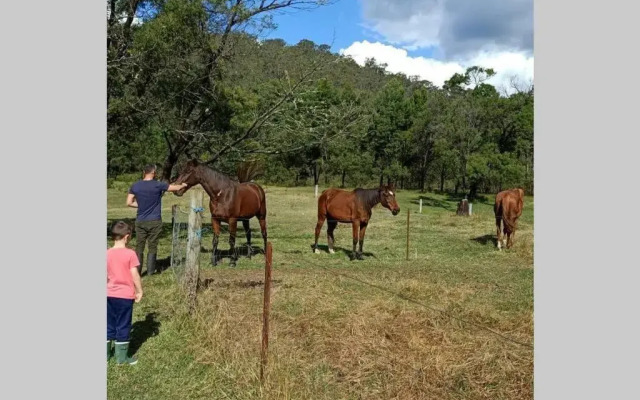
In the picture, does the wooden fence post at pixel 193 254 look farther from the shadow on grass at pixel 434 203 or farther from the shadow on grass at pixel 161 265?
the shadow on grass at pixel 434 203

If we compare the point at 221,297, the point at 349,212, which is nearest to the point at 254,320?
the point at 221,297

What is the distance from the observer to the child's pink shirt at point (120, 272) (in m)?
4.59

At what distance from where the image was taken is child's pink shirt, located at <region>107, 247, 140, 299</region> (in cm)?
459

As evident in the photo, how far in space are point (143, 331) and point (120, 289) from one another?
3.73ft

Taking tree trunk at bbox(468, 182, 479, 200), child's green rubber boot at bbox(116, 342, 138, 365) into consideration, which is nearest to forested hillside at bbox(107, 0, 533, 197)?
child's green rubber boot at bbox(116, 342, 138, 365)

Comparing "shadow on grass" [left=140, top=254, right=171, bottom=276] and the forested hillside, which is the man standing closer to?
"shadow on grass" [left=140, top=254, right=171, bottom=276]

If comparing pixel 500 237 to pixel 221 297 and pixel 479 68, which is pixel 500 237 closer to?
pixel 221 297

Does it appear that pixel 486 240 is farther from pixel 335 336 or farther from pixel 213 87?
pixel 335 336

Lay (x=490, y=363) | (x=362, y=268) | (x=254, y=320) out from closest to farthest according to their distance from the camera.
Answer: (x=490, y=363), (x=254, y=320), (x=362, y=268)

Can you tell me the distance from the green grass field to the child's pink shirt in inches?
26.7

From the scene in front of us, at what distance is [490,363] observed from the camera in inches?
184

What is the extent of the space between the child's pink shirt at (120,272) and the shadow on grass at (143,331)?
0.74m

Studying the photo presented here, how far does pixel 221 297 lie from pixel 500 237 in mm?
9016

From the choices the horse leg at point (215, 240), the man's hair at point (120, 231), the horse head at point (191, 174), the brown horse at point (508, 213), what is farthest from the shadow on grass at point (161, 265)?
the brown horse at point (508, 213)
